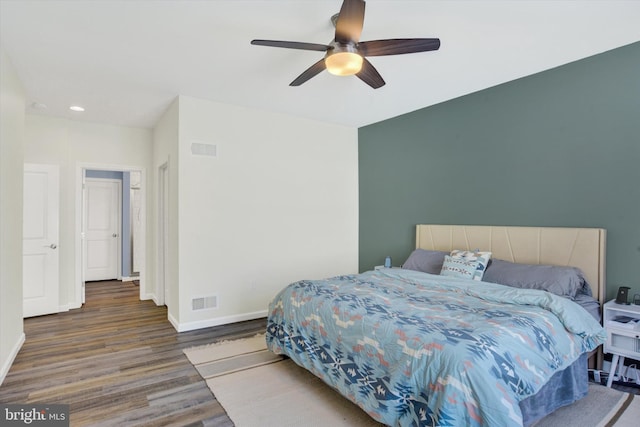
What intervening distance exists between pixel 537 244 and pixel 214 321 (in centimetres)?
359

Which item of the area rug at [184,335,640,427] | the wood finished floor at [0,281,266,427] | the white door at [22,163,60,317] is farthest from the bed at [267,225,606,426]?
the white door at [22,163,60,317]

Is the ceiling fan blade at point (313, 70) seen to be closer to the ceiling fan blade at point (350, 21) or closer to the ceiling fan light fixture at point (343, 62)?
the ceiling fan light fixture at point (343, 62)

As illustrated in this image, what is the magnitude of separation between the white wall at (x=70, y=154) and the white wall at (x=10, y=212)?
143cm

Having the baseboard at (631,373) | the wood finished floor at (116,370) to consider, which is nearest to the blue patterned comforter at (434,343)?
the baseboard at (631,373)

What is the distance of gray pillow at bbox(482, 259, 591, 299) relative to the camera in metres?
2.81

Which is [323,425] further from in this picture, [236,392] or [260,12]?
[260,12]

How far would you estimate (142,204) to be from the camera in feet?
17.5

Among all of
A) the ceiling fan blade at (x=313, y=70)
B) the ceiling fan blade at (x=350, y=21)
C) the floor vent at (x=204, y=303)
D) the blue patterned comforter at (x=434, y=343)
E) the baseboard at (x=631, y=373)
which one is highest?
the ceiling fan blade at (x=350, y=21)

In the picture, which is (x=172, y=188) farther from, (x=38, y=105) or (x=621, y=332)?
(x=621, y=332)

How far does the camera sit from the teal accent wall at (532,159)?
286 centimetres

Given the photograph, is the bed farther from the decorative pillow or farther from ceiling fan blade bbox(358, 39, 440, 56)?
ceiling fan blade bbox(358, 39, 440, 56)

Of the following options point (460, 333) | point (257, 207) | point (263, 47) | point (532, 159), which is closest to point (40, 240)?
point (257, 207)

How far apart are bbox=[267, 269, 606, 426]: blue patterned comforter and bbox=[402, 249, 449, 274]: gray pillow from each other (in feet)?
2.39

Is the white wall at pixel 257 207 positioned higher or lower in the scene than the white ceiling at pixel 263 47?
lower
